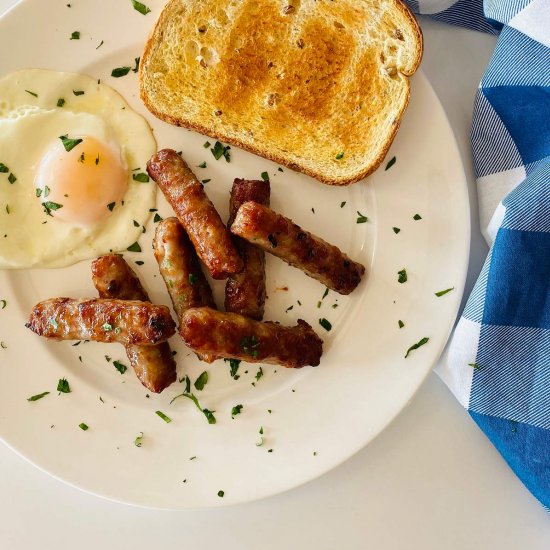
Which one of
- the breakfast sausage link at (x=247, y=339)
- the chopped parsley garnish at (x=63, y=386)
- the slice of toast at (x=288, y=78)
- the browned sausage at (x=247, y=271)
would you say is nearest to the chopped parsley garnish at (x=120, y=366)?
the chopped parsley garnish at (x=63, y=386)

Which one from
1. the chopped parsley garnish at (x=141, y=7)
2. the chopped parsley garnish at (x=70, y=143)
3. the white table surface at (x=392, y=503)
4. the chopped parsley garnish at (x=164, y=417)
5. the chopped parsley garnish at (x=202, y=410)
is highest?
the chopped parsley garnish at (x=141, y=7)

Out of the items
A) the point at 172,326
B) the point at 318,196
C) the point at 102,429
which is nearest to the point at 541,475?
the point at 318,196

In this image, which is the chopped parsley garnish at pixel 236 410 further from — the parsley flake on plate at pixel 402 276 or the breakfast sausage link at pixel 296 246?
the parsley flake on plate at pixel 402 276

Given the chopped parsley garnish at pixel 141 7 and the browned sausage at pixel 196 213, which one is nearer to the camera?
the browned sausage at pixel 196 213

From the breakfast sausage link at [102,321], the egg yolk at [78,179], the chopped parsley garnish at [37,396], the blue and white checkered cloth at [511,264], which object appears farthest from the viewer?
the chopped parsley garnish at [37,396]

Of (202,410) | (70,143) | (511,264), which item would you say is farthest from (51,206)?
(511,264)
